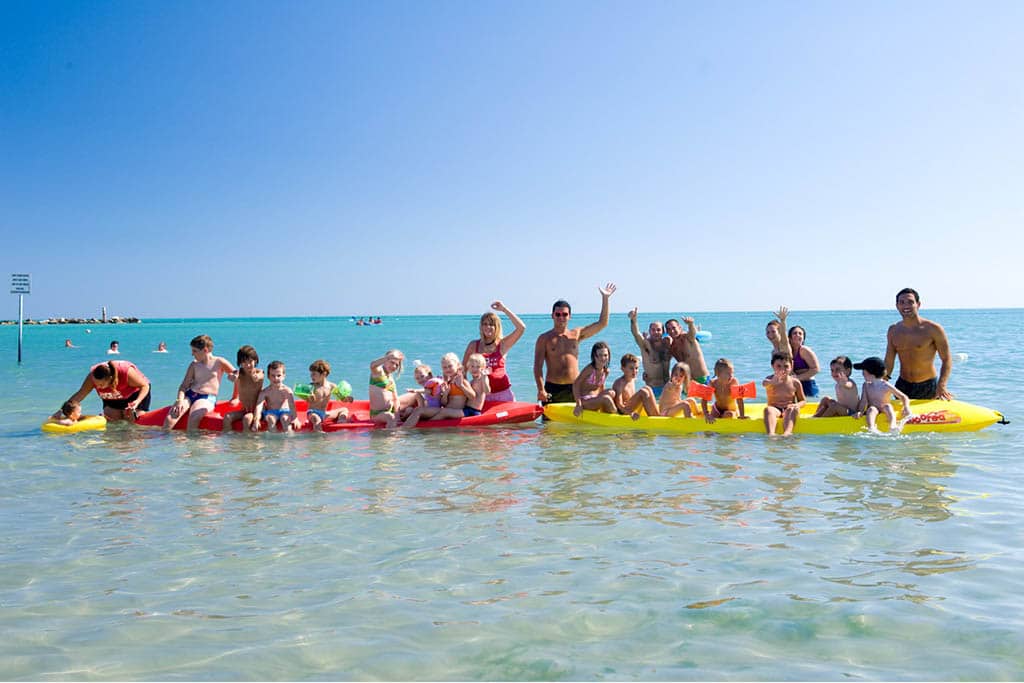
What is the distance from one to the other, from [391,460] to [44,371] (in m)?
18.5

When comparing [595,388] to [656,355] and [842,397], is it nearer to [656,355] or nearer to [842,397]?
[656,355]

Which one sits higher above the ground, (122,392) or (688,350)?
(688,350)

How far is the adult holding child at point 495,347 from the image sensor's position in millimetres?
8570

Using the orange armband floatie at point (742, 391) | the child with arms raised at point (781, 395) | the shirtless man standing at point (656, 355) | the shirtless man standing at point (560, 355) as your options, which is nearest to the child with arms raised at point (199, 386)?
the shirtless man standing at point (560, 355)

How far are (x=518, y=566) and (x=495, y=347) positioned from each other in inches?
200

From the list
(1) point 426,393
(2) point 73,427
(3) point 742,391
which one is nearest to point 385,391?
(1) point 426,393

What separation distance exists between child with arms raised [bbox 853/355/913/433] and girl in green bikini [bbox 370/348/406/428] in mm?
4944

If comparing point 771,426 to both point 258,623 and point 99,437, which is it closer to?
point 258,623

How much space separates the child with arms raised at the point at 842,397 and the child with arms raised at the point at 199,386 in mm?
6570

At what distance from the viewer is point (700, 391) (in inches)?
341

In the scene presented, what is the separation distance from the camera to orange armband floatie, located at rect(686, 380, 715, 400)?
8.58 meters

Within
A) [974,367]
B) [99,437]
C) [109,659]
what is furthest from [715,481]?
[974,367]

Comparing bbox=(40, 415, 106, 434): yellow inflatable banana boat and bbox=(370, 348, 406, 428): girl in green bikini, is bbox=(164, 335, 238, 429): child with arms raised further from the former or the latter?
bbox=(370, 348, 406, 428): girl in green bikini

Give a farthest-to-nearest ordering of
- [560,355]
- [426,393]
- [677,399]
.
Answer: [560,355]
[426,393]
[677,399]
